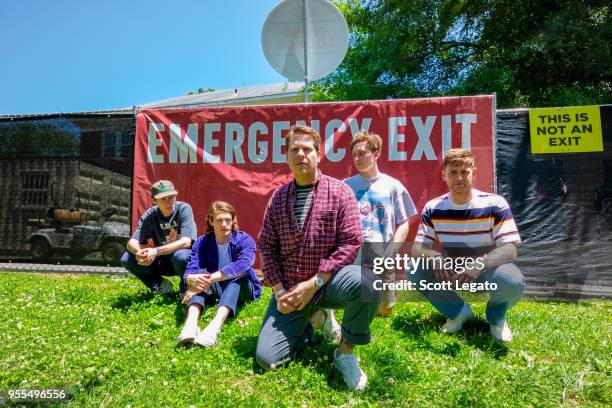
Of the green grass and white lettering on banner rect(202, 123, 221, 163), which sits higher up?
white lettering on banner rect(202, 123, 221, 163)

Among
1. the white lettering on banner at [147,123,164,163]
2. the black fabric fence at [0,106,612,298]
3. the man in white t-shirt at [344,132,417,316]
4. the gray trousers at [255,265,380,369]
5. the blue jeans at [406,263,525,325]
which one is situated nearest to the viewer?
the gray trousers at [255,265,380,369]

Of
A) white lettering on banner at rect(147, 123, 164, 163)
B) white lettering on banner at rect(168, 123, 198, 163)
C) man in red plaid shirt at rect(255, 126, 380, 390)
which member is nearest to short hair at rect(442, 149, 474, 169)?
man in red plaid shirt at rect(255, 126, 380, 390)

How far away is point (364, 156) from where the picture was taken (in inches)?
149

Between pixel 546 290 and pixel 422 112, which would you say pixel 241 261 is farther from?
pixel 546 290

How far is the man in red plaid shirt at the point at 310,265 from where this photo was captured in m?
2.58

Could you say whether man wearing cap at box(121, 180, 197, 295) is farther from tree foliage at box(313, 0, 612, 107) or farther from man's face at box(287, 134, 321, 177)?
tree foliage at box(313, 0, 612, 107)

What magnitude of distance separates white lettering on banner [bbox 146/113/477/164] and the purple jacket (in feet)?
5.89

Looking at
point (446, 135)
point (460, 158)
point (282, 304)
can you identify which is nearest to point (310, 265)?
point (282, 304)

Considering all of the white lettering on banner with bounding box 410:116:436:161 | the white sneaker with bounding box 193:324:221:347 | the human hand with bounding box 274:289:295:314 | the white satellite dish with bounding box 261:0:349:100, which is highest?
the white satellite dish with bounding box 261:0:349:100

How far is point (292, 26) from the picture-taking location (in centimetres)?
490

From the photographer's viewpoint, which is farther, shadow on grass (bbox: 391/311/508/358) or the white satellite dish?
the white satellite dish

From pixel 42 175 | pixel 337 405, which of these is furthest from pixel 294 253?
pixel 42 175

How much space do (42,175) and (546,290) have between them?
6955 mm

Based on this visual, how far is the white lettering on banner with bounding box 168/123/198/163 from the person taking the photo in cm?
555
